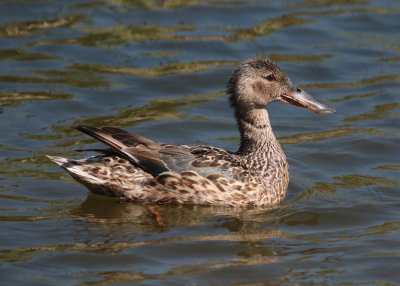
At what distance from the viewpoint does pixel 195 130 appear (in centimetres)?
1211

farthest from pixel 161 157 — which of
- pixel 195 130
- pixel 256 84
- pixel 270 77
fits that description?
pixel 195 130

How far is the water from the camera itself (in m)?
8.01

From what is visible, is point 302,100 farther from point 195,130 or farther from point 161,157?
point 195,130

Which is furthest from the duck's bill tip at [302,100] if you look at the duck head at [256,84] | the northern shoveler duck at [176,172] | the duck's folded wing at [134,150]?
the duck's folded wing at [134,150]

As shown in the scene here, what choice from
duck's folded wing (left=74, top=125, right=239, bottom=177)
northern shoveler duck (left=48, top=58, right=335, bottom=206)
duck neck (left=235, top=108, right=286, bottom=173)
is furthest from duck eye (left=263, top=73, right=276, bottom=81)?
duck's folded wing (left=74, top=125, right=239, bottom=177)

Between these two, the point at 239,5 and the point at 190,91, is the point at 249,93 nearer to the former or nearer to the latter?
the point at 190,91

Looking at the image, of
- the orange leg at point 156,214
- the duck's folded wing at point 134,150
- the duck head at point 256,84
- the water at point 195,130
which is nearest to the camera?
the water at point 195,130

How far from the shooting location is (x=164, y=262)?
801 cm

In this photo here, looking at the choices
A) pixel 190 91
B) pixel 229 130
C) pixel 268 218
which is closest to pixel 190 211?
pixel 268 218

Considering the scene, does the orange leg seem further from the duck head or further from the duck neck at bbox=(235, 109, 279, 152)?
the duck head

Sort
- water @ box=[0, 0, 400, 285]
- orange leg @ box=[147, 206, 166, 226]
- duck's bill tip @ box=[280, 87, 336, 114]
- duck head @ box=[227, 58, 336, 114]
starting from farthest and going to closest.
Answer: duck's bill tip @ box=[280, 87, 336, 114], duck head @ box=[227, 58, 336, 114], orange leg @ box=[147, 206, 166, 226], water @ box=[0, 0, 400, 285]

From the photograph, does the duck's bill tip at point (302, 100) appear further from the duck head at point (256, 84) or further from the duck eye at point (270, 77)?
the duck eye at point (270, 77)

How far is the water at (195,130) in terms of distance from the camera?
26.3 ft

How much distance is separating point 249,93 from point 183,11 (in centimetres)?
729
